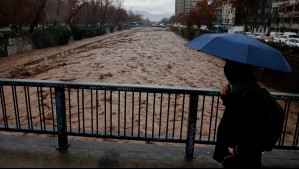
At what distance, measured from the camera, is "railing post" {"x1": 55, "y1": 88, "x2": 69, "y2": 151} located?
4.22m

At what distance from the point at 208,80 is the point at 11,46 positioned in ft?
54.5

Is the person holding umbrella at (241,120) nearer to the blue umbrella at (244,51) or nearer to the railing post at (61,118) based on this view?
the blue umbrella at (244,51)

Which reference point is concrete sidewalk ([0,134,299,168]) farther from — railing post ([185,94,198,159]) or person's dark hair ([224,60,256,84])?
person's dark hair ([224,60,256,84])

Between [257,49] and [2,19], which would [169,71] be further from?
[2,19]

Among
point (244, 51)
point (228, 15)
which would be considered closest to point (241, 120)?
point (244, 51)

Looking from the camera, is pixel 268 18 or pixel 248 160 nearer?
pixel 248 160

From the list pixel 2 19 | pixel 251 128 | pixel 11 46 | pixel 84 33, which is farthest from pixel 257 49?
pixel 84 33

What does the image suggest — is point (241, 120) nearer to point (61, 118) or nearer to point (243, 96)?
point (243, 96)

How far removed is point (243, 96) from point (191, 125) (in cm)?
155

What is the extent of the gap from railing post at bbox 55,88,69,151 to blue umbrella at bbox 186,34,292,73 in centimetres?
223

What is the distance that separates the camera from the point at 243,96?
2725 millimetres

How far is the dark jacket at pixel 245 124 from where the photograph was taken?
2.70m

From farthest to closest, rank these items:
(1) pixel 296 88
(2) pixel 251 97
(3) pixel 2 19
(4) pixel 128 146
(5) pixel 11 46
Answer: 1. (3) pixel 2 19
2. (5) pixel 11 46
3. (1) pixel 296 88
4. (4) pixel 128 146
5. (2) pixel 251 97

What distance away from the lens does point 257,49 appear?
9.16ft
